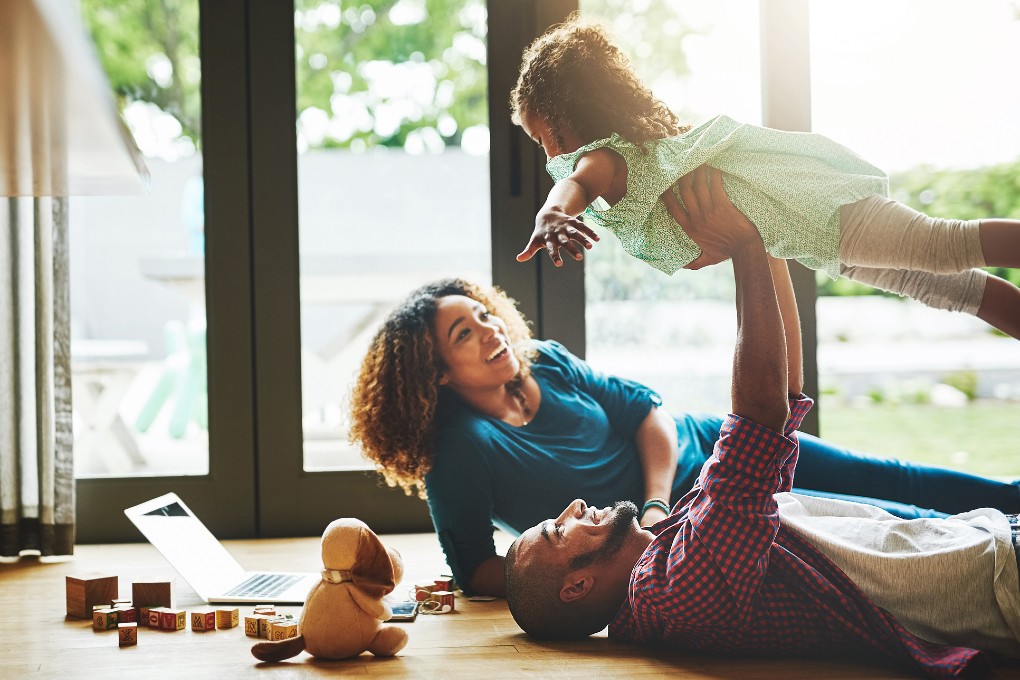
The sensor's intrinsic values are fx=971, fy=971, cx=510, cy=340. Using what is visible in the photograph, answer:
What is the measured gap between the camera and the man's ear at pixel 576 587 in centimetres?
147

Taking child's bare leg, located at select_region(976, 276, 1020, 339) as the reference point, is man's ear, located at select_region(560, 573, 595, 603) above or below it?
below

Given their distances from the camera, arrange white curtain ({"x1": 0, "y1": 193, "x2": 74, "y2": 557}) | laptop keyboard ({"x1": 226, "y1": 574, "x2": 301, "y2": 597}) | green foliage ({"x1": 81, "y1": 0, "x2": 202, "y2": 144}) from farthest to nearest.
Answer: green foliage ({"x1": 81, "y1": 0, "x2": 202, "y2": 144}) < white curtain ({"x1": 0, "y1": 193, "x2": 74, "y2": 557}) < laptop keyboard ({"x1": 226, "y1": 574, "x2": 301, "y2": 597})

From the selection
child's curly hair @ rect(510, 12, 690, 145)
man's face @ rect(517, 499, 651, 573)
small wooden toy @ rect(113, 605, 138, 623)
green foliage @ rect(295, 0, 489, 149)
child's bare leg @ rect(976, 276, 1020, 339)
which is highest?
green foliage @ rect(295, 0, 489, 149)

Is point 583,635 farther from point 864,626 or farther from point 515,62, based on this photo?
point 515,62

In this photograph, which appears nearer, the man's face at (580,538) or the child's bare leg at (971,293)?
the man's face at (580,538)

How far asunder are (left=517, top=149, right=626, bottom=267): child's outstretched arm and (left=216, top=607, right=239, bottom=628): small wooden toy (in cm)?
86

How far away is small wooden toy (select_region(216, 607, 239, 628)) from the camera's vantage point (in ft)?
5.66

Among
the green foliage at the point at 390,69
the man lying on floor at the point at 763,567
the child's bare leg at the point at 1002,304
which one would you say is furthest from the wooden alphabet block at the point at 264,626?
the green foliage at the point at 390,69

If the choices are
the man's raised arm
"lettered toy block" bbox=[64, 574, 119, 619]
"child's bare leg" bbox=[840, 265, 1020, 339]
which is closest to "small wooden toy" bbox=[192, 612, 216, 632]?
"lettered toy block" bbox=[64, 574, 119, 619]

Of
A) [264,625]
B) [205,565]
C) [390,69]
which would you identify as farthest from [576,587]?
[390,69]

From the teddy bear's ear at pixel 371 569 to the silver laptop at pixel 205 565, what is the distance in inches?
16.7

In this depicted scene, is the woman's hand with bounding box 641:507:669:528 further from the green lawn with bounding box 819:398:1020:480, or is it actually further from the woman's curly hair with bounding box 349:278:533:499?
the green lawn with bounding box 819:398:1020:480

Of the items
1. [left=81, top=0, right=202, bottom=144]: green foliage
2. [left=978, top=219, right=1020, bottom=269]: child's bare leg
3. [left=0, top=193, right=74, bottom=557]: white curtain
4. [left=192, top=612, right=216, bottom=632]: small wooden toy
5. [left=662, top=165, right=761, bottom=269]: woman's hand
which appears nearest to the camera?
[left=978, top=219, right=1020, bottom=269]: child's bare leg

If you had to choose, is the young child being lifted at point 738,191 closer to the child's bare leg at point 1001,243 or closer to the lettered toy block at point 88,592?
the child's bare leg at point 1001,243
